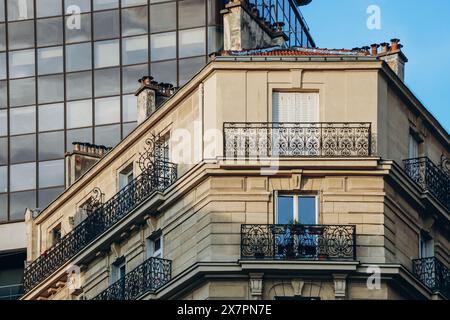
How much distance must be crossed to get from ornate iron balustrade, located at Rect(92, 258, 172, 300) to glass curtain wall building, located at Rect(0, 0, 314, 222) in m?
26.8

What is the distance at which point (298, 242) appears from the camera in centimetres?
Result: 4997

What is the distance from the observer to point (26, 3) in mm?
85938

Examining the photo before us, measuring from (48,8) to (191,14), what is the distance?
282 inches

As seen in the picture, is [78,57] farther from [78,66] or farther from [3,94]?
[3,94]

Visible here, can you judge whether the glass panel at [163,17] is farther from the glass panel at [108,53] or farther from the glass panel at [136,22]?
the glass panel at [108,53]

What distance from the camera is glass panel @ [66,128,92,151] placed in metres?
82.4

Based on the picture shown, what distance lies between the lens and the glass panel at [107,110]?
82.6 metres

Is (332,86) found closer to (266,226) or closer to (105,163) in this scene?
(266,226)

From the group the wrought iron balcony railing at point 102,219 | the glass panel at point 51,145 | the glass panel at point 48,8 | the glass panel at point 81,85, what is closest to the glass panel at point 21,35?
the glass panel at point 48,8

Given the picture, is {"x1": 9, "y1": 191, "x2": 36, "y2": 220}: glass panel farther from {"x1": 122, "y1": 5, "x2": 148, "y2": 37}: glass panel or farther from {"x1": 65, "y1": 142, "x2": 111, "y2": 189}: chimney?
{"x1": 65, "y1": 142, "x2": 111, "y2": 189}: chimney

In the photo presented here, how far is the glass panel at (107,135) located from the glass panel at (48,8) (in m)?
6.09

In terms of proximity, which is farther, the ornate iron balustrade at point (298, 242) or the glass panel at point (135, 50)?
the glass panel at point (135, 50)

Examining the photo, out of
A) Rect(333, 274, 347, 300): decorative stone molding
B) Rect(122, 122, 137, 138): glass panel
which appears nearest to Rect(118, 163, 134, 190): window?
Rect(333, 274, 347, 300): decorative stone molding
